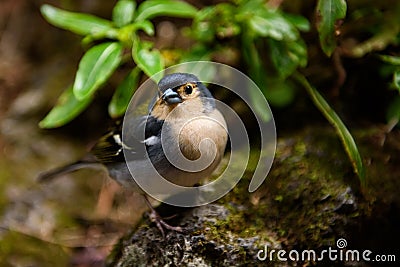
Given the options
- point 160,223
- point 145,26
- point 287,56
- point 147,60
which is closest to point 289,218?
point 160,223

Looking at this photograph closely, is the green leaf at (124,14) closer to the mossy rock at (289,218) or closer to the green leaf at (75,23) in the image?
the green leaf at (75,23)

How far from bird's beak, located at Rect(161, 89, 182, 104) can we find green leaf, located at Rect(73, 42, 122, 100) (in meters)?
0.44

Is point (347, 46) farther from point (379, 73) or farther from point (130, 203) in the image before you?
point (130, 203)

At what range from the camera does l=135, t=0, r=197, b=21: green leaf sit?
10.8 feet

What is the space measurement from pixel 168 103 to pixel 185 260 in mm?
763

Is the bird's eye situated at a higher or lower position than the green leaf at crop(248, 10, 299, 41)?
lower

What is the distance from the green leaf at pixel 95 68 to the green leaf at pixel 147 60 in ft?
0.38

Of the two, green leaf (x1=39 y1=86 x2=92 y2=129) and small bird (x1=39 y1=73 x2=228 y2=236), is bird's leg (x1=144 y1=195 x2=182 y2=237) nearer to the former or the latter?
small bird (x1=39 y1=73 x2=228 y2=236)

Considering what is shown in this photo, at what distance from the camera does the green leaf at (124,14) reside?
3289mm

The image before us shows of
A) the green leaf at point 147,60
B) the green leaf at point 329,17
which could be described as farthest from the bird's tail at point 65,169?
the green leaf at point 329,17

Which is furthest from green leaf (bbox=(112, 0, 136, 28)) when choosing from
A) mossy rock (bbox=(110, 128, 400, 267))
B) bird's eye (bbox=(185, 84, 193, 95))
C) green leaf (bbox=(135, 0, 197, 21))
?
mossy rock (bbox=(110, 128, 400, 267))

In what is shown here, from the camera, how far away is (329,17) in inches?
112

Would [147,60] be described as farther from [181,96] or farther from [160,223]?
[160,223]

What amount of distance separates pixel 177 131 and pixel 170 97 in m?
0.17
